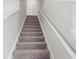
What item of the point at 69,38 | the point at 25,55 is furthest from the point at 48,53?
the point at 69,38

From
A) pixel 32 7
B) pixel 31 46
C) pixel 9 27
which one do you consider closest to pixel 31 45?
pixel 31 46

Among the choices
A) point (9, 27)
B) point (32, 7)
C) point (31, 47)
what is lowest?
point (31, 47)

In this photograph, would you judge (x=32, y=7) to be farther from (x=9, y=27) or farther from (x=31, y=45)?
(x=9, y=27)

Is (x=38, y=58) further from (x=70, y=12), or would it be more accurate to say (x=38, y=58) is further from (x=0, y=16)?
(x=70, y=12)

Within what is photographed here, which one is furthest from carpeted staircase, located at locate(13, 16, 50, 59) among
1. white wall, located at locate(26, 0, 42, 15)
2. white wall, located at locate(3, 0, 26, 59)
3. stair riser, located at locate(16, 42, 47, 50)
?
white wall, located at locate(26, 0, 42, 15)

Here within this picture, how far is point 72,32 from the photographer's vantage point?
1449mm

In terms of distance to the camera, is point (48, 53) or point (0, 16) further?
point (48, 53)

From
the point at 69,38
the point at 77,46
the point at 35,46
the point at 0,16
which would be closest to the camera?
the point at 77,46

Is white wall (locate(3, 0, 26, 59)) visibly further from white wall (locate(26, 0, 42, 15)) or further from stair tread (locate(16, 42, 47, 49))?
white wall (locate(26, 0, 42, 15))

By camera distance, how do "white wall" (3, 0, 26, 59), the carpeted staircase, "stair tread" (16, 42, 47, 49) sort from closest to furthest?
"white wall" (3, 0, 26, 59), the carpeted staircase, "stair tread" (16, 42, 47, 49)

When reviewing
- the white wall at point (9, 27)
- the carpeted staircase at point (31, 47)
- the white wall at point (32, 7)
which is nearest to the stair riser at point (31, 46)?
the carpeted staircase at point (31, 47)

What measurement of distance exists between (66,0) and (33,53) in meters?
1.64

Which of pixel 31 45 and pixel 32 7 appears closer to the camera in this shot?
pixel 31 45

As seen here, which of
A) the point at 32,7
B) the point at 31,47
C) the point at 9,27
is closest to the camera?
the point at 9,27
